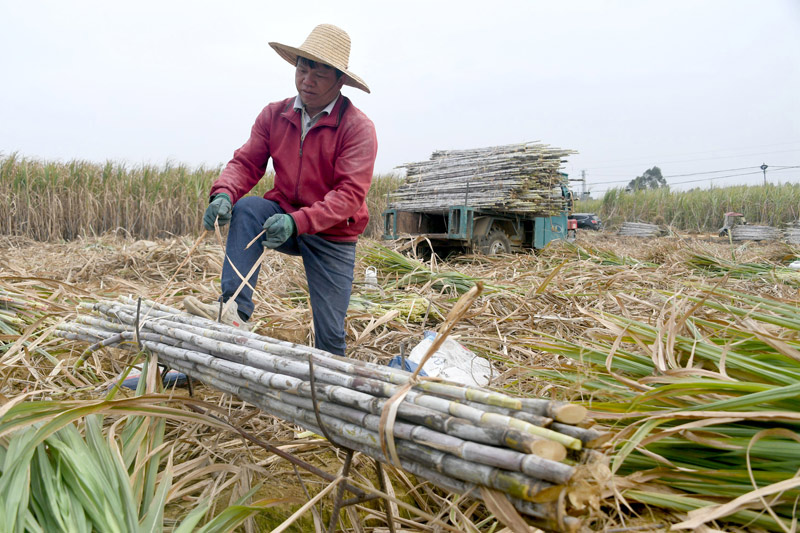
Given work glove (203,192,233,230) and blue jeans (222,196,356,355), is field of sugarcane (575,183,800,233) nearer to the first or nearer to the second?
blue jeans (222,196,356,355)

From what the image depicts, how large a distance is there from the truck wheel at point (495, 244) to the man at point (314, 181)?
4.88m

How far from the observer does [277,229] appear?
232 centimetres

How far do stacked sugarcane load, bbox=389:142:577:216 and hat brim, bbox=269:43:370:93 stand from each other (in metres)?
4.85

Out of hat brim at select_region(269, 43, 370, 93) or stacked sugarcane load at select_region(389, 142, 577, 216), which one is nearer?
hat brim at select_region(269, 43, 370, 93)

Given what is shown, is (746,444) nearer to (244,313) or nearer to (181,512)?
(181,512)

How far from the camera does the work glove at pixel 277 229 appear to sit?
231 centimetres

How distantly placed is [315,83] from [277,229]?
31.5 inches

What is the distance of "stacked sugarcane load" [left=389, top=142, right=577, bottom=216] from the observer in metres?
7.77

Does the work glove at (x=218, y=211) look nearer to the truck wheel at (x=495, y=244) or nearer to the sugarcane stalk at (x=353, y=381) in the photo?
the sugarcane stalk at (x=353, y=381)

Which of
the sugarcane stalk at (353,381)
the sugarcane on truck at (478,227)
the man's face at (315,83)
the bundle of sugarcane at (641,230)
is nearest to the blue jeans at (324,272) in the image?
the man's face at (315,83)

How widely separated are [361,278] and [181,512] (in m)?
3.83

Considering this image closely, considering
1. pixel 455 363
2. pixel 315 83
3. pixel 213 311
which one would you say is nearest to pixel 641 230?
pixel 455 363

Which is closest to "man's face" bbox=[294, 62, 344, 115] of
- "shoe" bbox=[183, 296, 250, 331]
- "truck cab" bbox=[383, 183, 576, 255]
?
"shoe" bbox=[183, 296, 250, 331]

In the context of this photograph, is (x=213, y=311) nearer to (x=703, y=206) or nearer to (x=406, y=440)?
(x=406, y=440)
